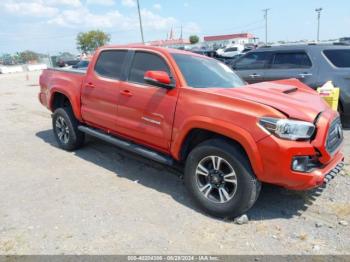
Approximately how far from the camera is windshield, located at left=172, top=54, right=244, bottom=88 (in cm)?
446

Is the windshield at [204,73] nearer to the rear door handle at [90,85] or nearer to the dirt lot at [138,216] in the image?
the dirt lot at [138,216]

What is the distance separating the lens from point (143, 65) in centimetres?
488

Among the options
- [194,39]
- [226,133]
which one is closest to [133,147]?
[226,133]

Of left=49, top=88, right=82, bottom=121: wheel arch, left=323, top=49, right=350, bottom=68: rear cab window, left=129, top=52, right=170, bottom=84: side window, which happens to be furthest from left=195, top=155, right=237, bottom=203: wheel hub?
left=323, top=49, right=350, bottom=68: rear cab window

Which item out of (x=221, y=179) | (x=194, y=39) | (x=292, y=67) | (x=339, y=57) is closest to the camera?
(x=221, y=179)

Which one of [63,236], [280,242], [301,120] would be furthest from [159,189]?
[301,120]

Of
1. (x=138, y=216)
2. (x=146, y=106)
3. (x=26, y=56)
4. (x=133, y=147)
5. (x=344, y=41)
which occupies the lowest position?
(x=138, y=216)

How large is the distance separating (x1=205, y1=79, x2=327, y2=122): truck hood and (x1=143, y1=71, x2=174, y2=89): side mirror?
595 millimetres

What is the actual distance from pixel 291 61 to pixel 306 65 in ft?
1.30

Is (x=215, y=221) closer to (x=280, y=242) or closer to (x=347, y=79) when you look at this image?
(x=280, y=242)

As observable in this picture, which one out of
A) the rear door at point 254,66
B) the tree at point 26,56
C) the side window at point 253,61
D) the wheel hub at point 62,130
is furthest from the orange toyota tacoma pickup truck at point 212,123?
the tree at point 26,56

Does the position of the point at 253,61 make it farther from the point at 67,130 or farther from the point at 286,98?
the point at 286,98

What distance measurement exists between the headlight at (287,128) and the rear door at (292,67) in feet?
14.4

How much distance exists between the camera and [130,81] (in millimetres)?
4914
